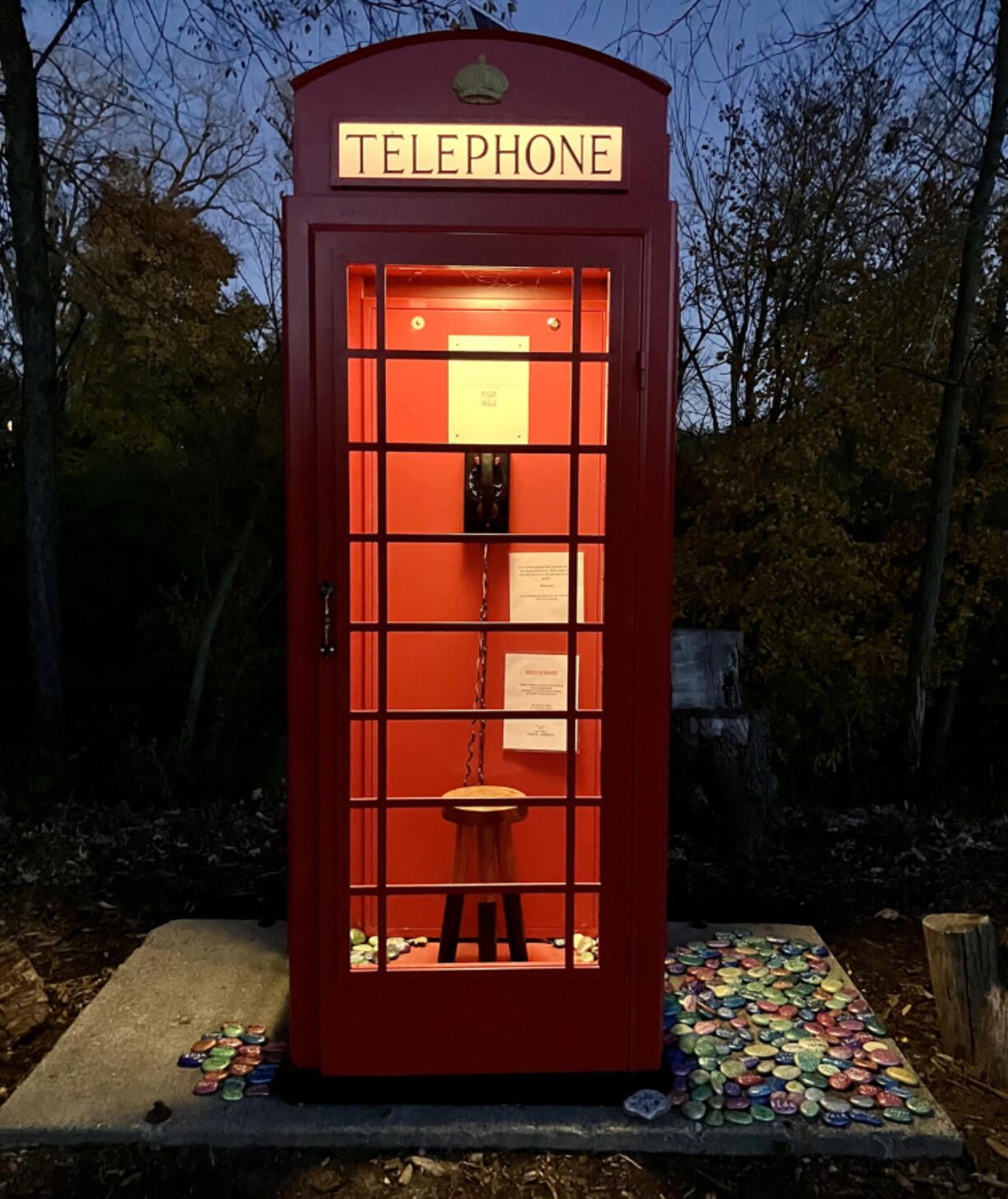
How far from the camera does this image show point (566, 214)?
255 centimetres

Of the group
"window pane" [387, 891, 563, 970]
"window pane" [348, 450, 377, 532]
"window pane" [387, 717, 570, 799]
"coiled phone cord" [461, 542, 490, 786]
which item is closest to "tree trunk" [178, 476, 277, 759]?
"window pane" [387, 891, 563, 970]

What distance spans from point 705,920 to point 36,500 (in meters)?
5.33

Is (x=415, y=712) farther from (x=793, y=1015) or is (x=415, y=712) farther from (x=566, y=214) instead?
(x=793, y=1015)

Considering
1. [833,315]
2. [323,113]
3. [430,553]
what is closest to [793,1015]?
[430,553]

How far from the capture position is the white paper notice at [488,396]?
3.16 metres

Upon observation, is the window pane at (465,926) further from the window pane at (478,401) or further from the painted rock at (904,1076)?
the window pane at (478,401)

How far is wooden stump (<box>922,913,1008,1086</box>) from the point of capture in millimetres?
3092

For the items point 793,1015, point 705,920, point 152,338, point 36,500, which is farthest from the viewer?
point 152,338

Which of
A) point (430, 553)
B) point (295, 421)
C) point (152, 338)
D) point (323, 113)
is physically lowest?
point (430, 553)

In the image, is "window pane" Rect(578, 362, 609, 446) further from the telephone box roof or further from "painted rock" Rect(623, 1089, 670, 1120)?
"painted rock" Rect(623, 1089, 670, 1120)

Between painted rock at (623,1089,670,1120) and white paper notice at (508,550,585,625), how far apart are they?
150 cm

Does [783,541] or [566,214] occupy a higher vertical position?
[566,214]

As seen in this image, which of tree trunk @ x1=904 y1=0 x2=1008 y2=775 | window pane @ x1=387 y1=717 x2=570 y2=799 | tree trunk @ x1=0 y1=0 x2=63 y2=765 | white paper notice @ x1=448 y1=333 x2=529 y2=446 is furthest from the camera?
tree trunk @ x1=904 y1=0 x2=1008 y2=775

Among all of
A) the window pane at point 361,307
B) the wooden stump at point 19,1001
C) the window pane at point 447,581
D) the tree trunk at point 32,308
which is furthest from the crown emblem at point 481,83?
the tree trunk at point 32,308
